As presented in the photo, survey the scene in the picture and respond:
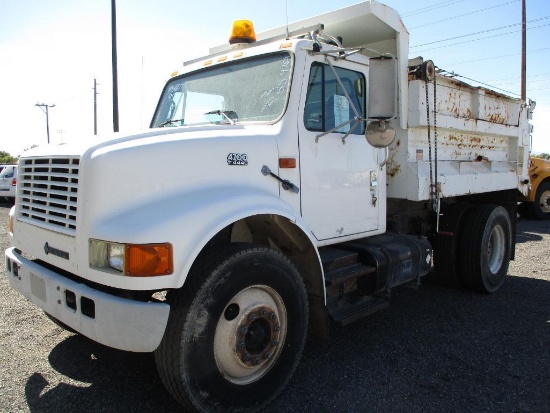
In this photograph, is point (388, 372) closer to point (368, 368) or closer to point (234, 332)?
point (368, 368)

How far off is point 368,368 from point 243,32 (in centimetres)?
305

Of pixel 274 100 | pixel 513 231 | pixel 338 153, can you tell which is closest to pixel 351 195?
pixel 338 153

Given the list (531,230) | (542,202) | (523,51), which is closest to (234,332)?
(531,230)

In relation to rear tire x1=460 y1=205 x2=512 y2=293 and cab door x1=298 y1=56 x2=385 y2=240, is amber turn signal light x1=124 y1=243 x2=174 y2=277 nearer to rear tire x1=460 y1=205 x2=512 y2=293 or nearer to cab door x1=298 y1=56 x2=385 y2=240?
cab door x1=298 y1=56 x2=385 y2=240

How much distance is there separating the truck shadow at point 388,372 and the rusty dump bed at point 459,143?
140 cm

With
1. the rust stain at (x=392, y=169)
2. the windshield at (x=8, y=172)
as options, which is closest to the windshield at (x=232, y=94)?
the rust stain at (x=392, y=169)

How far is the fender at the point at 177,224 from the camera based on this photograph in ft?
7.97

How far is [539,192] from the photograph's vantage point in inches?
526

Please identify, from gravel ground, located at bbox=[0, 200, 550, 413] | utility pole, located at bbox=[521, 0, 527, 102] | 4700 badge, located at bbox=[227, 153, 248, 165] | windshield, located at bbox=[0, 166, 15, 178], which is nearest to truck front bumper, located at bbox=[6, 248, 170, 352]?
gravel ground, located at bbox=[0, 200, 550, 413]

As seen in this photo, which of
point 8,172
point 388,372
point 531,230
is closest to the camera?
point 388,372

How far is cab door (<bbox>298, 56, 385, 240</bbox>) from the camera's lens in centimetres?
353

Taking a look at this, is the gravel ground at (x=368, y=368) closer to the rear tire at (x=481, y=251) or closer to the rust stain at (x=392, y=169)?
the rear tire at (x=481, y=251)

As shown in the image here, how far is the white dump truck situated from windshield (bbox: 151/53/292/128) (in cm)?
2

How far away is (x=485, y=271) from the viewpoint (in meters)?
5.61
